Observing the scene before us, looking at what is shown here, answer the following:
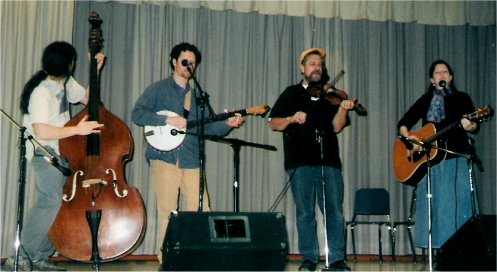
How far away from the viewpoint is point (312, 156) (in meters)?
4.09

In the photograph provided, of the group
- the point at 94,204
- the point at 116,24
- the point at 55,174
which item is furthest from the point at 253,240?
the point at 116,24

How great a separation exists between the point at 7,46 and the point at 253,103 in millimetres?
2372

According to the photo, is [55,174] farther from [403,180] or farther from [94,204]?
[403,180]

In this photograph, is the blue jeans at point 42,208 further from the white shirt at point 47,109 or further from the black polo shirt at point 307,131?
the black polo shirt at point 307,131

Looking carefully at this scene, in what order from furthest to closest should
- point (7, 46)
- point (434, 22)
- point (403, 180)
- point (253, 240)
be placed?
point (434, 22)
point (7, 46)
point (403, 180)
point (253, 240)

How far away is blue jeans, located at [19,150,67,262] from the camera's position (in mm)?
3701

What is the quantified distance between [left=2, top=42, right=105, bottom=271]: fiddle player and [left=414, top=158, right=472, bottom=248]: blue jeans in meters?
2.53

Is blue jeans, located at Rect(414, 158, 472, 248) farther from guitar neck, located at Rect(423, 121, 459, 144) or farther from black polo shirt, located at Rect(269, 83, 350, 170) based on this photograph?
black polo shirt, located at Rect(269, 83, 350, 170)

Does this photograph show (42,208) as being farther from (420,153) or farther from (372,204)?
(372,204)

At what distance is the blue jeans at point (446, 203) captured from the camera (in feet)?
14.0

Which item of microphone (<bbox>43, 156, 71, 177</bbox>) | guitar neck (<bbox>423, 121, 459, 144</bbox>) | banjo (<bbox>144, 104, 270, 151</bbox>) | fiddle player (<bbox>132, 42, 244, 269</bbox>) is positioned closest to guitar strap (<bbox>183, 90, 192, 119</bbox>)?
fiddle player (<bbox>132, 42, 244, 269</bbox>)

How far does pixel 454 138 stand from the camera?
4.31 metres

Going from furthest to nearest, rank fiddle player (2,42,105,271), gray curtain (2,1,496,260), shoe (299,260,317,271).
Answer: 1. gray curtain (2,1,496,260)
2. shoe (299,260,317,271)
3. fiddle player (2,42,105,271)

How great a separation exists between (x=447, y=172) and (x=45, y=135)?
9.58 feet
